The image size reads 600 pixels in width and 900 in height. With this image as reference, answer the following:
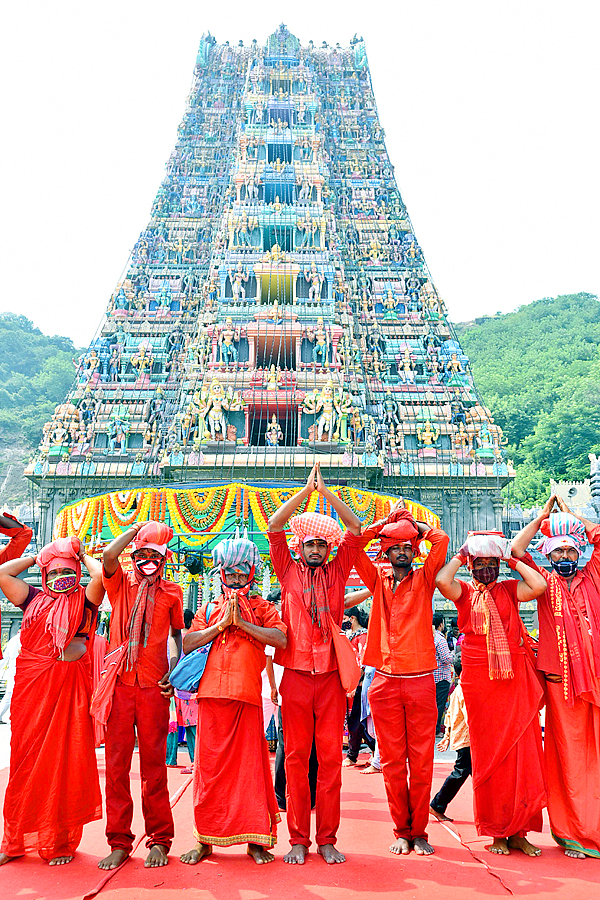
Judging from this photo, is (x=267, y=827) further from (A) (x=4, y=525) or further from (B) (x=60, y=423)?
(B) (x=60, y=423)

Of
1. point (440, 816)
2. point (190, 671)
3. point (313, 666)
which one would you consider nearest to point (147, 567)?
point (190, 671)

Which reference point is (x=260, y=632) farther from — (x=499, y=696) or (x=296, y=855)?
(x=499, y=696)

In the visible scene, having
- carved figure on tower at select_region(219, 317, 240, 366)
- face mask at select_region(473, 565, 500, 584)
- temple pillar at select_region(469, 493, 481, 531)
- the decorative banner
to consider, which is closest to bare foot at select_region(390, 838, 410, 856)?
face mask at select_region(473, 565, 500, 584)

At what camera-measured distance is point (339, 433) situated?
67.2 ft

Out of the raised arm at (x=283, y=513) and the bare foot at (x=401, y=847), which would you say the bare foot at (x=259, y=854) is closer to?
the bare foot at (x=401, y=847)

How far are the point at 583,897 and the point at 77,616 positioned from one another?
10.5 feet

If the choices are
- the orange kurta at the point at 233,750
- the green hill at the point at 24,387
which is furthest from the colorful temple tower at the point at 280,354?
the green hill at the point at 24,387

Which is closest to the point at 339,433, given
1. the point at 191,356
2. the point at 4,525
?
the point at 191,356

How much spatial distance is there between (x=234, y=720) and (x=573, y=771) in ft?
6.74

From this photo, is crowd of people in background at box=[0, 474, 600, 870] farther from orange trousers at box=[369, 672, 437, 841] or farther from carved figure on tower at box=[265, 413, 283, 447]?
carved figure on tower at box=[265, 413, 283, 447]

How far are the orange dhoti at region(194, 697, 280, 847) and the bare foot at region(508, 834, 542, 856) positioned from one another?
1416mm

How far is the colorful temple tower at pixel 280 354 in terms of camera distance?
2080 centimetres

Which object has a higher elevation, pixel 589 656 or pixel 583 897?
pixel 589 656

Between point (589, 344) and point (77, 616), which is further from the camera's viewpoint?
point (589, 344)
